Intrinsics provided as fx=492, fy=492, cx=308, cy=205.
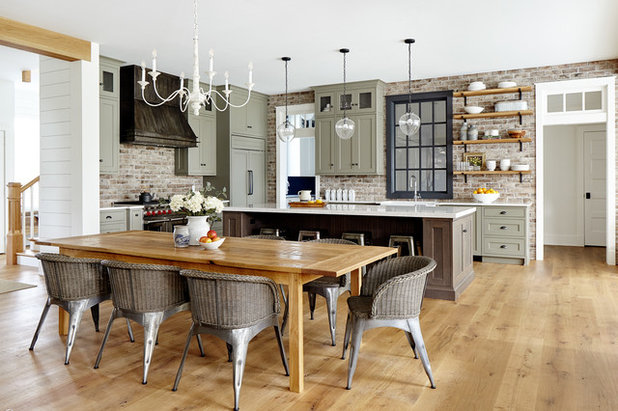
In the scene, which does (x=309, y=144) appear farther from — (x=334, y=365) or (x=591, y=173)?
(x=334, y=365)

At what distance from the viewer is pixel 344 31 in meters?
5.57

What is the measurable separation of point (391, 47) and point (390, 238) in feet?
8.32

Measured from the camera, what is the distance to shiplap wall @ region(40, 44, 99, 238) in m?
5.70

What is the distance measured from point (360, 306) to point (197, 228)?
133cm

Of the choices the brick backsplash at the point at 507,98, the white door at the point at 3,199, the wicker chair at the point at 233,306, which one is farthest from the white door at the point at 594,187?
the white door at the point at 3,199

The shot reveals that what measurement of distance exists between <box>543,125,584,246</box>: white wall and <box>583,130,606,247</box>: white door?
3.5 inches

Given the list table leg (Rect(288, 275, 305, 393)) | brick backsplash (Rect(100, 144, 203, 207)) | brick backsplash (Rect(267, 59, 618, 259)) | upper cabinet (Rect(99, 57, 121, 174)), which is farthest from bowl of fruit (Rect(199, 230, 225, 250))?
brick backsplash (Rect(267, 59, 618, 259))

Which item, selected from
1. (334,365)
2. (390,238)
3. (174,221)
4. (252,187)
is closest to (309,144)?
(252,187)

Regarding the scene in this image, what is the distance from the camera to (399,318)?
2.82m

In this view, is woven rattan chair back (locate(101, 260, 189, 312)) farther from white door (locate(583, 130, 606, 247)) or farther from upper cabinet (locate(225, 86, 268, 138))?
white door (locate(583, 130, 606, 247))

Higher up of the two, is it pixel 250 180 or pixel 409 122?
pixel 409 122

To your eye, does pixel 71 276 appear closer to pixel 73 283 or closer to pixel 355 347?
pixel 73 283

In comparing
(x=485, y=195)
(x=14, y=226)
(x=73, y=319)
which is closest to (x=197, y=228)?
(x=73, y=319)

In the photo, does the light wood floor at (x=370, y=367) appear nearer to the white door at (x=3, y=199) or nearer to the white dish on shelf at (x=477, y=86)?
the white dish on shelf at (x=477, y=86)
